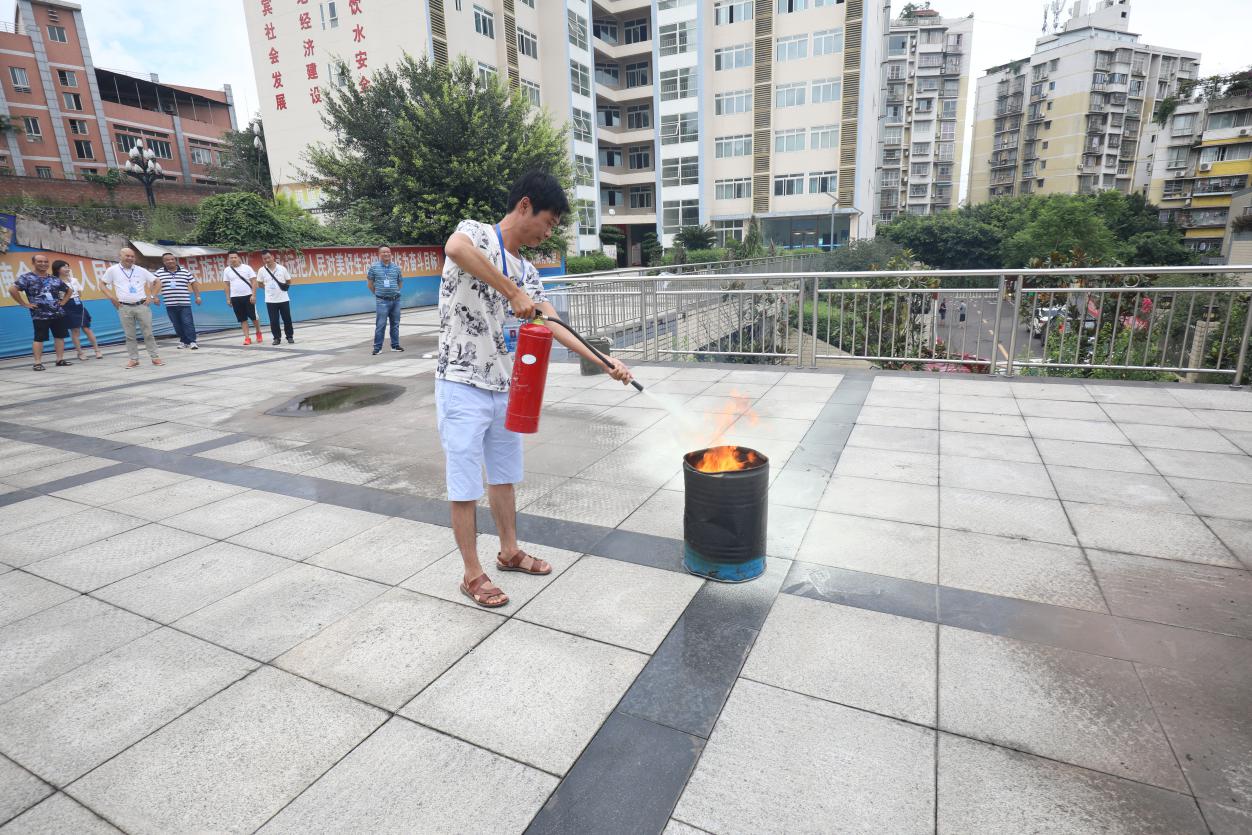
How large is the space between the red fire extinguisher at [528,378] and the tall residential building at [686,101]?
120ft

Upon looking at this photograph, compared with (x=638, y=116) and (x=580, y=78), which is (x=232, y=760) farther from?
(x=638, y=116)

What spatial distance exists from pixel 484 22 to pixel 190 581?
39.6 meters

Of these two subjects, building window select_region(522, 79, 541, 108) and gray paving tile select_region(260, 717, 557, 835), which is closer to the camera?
gray paving tile select_region(260, 717, 557, 835)

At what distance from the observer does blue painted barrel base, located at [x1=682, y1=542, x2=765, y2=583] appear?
3.28 m

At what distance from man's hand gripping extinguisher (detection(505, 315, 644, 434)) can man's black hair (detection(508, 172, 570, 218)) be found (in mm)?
528

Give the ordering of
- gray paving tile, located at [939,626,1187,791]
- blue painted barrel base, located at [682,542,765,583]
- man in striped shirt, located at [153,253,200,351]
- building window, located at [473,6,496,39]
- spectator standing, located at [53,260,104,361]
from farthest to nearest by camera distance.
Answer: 1. building window, located at [473,6,496,39]
2. man in striped shirt, located at [153,253,200,351]
3. spectator standing, located at [53,260,104,361]
4. blue painted barrel base, located at [682,542,765,583]
5. gray paving tile, located at [939,626,1187,791]

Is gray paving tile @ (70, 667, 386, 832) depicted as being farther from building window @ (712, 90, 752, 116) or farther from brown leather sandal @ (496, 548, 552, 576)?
building window @ (712, 90, 752, 116)

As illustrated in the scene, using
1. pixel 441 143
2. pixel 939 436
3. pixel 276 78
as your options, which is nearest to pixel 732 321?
pixel 939 436

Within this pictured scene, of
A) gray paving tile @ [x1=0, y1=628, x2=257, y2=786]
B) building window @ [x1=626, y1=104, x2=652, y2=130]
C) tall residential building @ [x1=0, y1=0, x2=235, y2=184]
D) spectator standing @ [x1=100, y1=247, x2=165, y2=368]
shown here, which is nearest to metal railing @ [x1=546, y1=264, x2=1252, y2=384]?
spectator standing @ [x1=100, y1=247, x2=165, y2=368]

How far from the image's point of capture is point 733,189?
48.1 meters

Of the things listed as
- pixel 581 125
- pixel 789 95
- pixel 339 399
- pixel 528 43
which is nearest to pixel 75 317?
pixel 339 399

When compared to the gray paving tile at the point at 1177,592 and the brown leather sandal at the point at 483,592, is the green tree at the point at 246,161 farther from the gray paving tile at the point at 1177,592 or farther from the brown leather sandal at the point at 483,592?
the gray paving tile at the point at 1177,592

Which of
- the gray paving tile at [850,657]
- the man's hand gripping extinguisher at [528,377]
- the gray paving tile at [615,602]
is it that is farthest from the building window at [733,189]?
the gray paving tile at [850,657]

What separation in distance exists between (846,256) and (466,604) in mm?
40617
